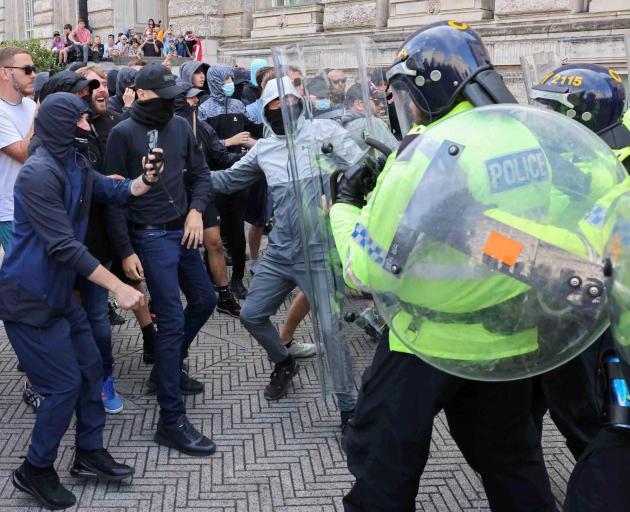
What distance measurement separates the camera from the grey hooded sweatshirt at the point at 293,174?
3854mm

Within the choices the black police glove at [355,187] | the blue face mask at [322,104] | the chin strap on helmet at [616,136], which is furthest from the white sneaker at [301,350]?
the black police glove at [355,187]

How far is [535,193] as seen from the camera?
197 cm

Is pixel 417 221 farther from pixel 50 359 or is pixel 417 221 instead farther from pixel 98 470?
pixel 98 470

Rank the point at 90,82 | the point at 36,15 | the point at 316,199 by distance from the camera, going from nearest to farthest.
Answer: the point at 316,199, the point at 90,82, the point at 36,15

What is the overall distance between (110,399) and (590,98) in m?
3.10

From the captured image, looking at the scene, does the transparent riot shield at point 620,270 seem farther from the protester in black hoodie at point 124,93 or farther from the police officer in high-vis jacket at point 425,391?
the protester in black hoodie at point 124,93

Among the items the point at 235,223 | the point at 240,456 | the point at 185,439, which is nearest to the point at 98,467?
the point at 185,439

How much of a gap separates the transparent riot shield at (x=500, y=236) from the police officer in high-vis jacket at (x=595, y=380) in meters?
0.09

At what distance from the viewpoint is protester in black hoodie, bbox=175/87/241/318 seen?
6188 millimetres

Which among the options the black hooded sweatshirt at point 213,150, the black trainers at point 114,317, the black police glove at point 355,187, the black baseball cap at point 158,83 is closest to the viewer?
the black police glove at point 355,187

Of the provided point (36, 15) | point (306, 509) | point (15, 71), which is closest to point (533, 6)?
point (15, 71)

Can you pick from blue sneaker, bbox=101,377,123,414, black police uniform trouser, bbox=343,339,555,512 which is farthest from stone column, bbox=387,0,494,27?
black police uniform trouser, bbox=343,339,555,512

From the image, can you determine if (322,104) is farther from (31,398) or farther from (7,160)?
(31,398)

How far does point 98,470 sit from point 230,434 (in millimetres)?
841
